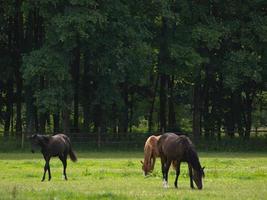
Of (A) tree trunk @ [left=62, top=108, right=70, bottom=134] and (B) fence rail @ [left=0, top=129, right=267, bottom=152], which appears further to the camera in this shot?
(A) tree trunk @ [left=62, top=108, right=70, bottom=134]

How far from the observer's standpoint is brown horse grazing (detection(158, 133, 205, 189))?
21891mm

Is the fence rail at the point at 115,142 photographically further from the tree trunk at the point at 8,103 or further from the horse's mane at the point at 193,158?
the horse's mane at the point at 193,158

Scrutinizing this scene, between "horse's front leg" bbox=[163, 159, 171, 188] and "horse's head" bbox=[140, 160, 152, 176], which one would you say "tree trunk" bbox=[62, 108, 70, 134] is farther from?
"horse's front leg" bbox=[163, 159, 171, 188]

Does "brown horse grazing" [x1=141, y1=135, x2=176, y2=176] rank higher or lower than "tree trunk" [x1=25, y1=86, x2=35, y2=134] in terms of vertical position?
lower

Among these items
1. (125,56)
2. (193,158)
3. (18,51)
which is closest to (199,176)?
(193,158)

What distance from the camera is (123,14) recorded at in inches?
2030

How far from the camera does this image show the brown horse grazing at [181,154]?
71.8 feet

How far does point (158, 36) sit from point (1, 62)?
12311 mm

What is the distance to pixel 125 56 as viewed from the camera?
166 ft

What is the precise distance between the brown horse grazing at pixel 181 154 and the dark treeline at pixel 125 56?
2566cm

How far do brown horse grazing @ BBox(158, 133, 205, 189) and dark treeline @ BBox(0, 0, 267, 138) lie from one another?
2566cm

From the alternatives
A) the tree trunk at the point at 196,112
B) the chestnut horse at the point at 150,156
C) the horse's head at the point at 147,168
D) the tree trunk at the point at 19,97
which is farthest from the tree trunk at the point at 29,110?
the horse's head at the point at 147,168

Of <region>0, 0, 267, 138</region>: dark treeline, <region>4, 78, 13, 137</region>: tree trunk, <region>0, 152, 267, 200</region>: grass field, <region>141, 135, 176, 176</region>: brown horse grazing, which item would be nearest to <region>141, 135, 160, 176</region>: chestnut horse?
<region>141, 135, 176, 176</region>: brown horse grazing

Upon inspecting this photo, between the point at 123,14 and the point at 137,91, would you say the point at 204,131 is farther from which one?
the point at 123,14
